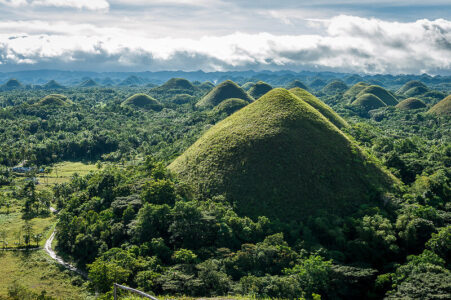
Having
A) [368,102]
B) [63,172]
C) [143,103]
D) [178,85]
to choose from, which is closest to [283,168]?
[63,172]

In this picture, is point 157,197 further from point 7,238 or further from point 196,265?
point 7,238

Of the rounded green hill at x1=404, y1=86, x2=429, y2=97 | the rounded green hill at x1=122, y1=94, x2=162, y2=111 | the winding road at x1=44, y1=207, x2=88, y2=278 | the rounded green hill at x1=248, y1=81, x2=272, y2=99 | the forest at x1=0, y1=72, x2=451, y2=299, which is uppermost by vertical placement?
the rounded green hill at x1=404, y1=86, x2=429, y2=97

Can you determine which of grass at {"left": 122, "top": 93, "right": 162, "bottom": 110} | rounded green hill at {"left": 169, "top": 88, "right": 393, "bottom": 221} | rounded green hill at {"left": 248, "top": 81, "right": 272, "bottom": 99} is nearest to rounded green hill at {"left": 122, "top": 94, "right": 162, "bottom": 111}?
grass at {"left": 122, "top": 93, "right": 162, "bottom": 110}

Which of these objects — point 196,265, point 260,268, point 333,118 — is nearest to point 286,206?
point 260,268

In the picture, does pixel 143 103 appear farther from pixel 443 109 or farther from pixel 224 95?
pixel 443 109

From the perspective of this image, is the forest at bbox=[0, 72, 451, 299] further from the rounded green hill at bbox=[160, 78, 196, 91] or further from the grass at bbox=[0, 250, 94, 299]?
the rounded green hill at bbox=[160, 78, 196, 91]
